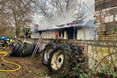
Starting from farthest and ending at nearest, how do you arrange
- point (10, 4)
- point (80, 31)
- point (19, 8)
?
point (80, 31), point (19, 8), point (10, 4)

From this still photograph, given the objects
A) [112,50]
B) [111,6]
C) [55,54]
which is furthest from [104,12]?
[55,54]

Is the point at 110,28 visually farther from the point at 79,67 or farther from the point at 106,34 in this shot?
the point at 79,67

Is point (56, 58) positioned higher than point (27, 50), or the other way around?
point (27, 50)

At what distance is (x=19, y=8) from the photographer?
Result: 16.0 ft

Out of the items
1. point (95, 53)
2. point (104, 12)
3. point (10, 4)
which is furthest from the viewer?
point (10, 4)

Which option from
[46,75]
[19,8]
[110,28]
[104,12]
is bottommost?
[46,75]

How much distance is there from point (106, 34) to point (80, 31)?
4124 mm

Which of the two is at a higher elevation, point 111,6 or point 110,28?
point 111,6

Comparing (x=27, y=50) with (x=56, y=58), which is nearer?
(x=56, y=58)

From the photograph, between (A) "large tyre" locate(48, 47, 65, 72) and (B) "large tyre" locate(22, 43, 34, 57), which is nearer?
(A) "large tyre" locate(48, 47, 65, 72)

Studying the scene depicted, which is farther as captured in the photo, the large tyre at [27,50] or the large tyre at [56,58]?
the large tyre at [27,50]

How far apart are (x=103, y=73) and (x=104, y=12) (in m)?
2.84

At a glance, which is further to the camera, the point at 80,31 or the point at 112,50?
the point at 80,31

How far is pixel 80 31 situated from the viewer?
26.6ft
